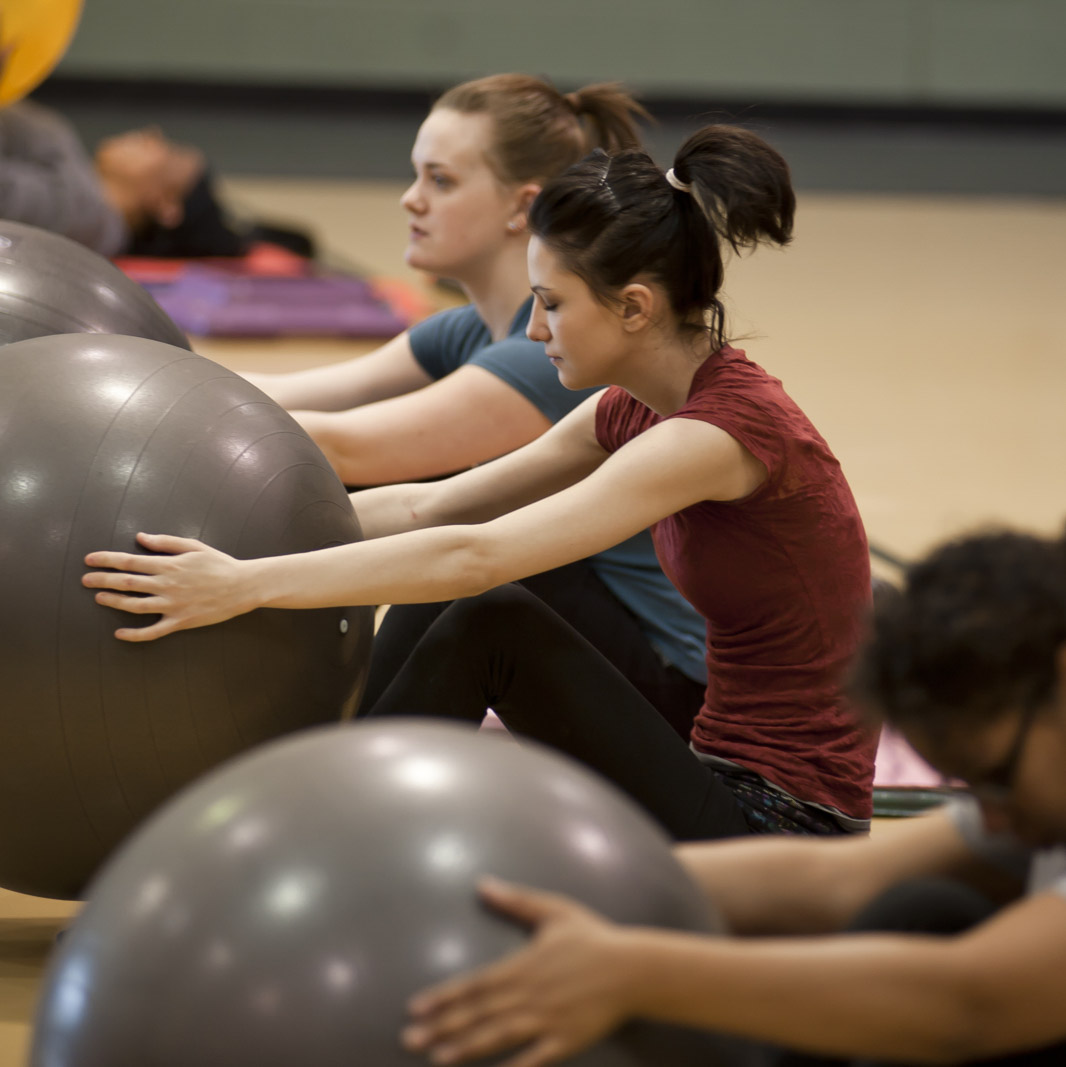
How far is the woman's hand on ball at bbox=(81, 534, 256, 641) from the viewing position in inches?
74.8

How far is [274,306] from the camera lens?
725 cm

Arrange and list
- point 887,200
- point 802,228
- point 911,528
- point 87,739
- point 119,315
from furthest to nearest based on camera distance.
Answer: point 887,200
point 802,228
point 911,528
point 119,315
point 87,739

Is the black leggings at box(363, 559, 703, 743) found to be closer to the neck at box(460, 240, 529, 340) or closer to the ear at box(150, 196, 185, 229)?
the neck at box(460, 240, 529, 340)

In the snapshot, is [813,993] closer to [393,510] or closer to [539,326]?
[539,326]

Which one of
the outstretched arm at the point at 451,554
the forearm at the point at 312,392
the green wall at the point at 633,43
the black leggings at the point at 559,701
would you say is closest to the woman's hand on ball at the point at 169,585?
the outstretched arm at the point at 451,554

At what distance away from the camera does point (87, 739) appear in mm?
1922

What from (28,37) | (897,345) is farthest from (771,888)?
(897,345)

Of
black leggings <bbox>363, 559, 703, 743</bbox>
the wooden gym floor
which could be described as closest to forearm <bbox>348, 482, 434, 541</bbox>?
black leggings <bbox>363, 559, 703, 743</bbox>

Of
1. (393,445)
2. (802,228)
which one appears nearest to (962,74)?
(802,228)

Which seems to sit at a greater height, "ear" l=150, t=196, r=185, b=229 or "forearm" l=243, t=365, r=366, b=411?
"ear" l=150, t=196, r=185, b=229

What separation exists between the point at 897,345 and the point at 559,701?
226 inches

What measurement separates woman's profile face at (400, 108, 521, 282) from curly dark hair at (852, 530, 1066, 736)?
5.57 feet

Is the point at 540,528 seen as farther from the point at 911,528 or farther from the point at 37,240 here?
the point at 911,528

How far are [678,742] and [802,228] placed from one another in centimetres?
938
